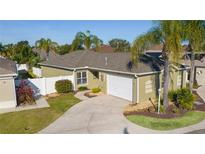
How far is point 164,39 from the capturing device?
1260 cm

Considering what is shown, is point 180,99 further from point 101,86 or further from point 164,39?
point 101,86

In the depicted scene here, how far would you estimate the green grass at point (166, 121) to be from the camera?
11.0 meters

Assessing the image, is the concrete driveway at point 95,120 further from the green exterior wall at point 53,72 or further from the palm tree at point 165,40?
the green exterior wall at point 53,72

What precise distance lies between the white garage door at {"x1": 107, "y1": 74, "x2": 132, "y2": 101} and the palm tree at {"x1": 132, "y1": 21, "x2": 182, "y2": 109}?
3214mm

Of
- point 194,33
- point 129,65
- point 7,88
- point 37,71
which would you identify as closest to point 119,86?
point 129,65

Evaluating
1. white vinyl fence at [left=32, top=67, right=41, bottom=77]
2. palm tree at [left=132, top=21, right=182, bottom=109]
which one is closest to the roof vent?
palm tree at [left=132, top=21, right=182, bottom=109]

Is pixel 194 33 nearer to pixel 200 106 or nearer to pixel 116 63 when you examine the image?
pixel 200 106

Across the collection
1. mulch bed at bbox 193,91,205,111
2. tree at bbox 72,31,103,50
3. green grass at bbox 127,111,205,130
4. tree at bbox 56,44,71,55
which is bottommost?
mulch bed at bbox 193,91,205,111

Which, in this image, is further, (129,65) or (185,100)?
(129,65)

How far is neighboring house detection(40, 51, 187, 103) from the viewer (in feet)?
52.0

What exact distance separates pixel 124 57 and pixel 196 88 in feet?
29.1

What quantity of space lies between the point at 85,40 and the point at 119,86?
79.8 ft

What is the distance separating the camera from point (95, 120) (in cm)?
1214

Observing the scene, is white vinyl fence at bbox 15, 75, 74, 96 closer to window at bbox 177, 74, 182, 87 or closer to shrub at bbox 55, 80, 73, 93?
shrub at bbox 55, 80, 73, 93
